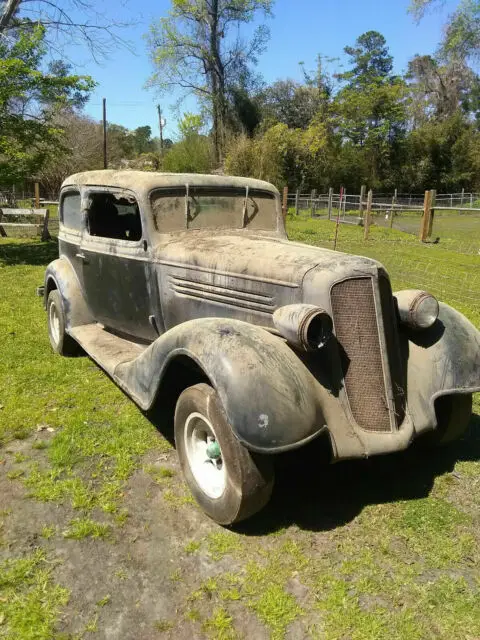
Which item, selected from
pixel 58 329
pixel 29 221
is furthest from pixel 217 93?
pixel 58 329

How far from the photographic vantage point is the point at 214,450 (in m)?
2.81

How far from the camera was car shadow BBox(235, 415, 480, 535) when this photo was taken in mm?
2873

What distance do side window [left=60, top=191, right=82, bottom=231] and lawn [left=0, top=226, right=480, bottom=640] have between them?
1964 mm

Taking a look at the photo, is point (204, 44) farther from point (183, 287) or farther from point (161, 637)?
point (161, 637)

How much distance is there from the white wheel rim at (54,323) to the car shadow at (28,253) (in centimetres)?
591

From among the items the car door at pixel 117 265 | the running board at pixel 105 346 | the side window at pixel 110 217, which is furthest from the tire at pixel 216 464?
the side window at pixel 110 217

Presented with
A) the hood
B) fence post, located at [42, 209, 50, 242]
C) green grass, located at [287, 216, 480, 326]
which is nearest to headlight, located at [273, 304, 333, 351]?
the hood

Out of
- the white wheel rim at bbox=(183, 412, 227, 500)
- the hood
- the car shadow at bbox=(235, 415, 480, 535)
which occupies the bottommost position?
the car shadow at bbox=(235, 415, 480, 535)

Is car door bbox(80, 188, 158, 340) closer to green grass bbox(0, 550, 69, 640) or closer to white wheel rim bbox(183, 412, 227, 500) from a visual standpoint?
white wheel rim bbox(183, 412, 227, 500)

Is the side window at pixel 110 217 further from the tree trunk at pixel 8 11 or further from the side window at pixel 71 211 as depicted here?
the tree trunk at pixel 8 11

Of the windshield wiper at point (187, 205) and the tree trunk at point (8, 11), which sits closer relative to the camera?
the windshield wiper at point (187, 205)

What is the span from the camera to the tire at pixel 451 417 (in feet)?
11.0

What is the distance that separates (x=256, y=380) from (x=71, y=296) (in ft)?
10.2

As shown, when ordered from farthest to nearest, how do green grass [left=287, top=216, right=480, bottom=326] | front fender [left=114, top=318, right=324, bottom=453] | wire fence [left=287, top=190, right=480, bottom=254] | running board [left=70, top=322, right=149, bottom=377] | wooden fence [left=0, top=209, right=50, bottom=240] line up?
wire fence [left=287, top=190, right=480, bottom=254] < wooden fence [left=0, top=209, right=50, bottom=240] < green grass [left=287, top=216, right=480, bottom=326] < running board [left=70, top=322, right=149, bottom=377] < front fender [left=114, top=318, right=324, bottom=453]
